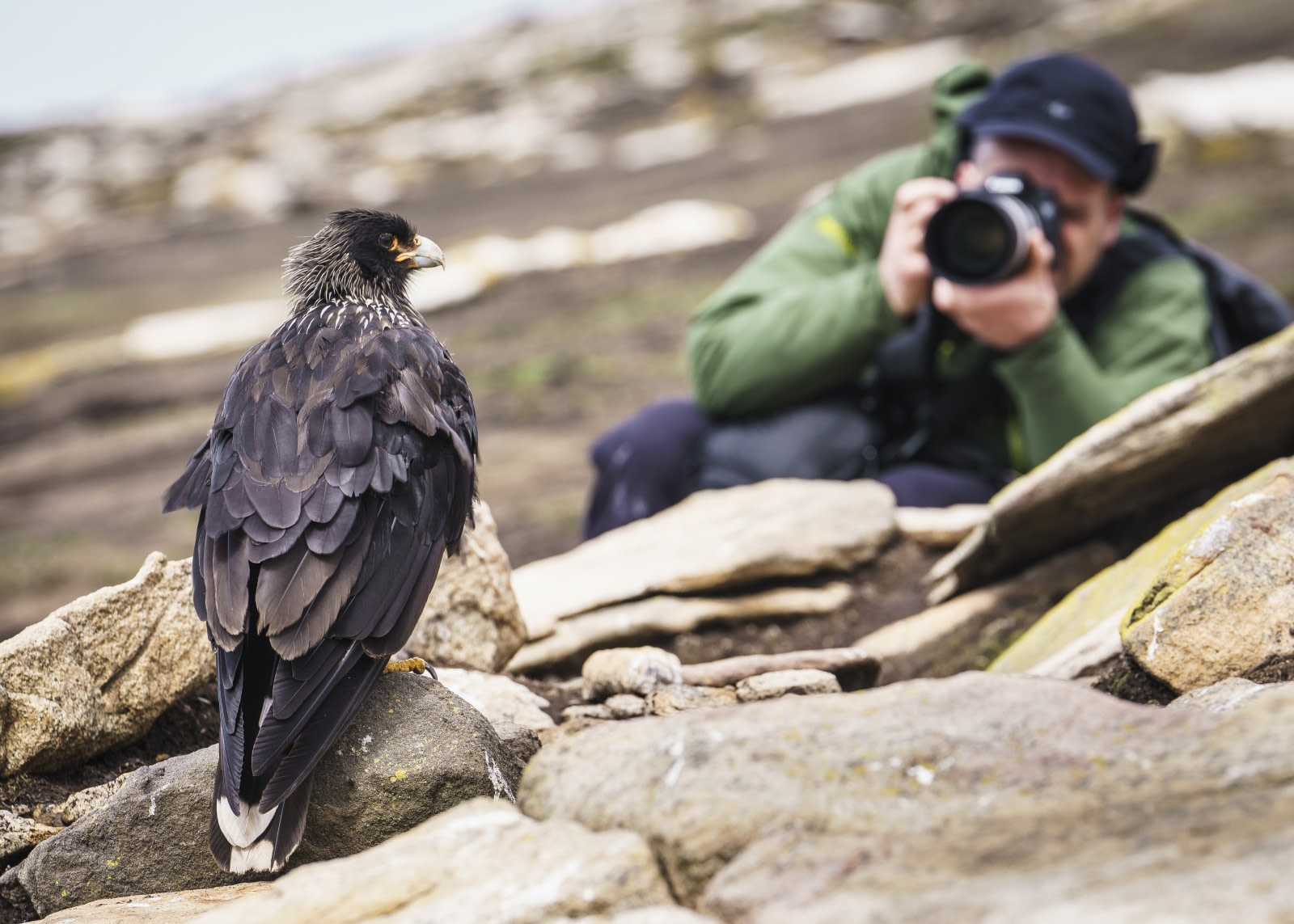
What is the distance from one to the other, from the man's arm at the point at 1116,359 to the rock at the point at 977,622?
53 centimetres

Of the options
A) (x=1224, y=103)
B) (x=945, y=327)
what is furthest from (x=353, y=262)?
(x=1224, y=103)

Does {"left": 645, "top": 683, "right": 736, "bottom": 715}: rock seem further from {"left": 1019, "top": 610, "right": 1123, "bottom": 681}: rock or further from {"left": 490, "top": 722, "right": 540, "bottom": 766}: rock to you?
{"left": 1019, "top": 610, "right": 1123, "bottom": 681}: rock

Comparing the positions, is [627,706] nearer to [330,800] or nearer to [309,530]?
[330,800]

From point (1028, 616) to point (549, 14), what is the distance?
3129 inches

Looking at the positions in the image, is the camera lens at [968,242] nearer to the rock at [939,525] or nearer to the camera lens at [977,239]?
the camera lens at [977,239]

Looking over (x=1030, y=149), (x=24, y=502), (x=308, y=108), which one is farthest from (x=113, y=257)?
(x=308, y=108)

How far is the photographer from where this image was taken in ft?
14.7

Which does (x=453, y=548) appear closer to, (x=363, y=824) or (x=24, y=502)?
(x=363, y=824)

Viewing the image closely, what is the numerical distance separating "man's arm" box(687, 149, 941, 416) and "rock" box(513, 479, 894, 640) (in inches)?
18.1

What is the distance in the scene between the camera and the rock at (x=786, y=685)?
3006 mm

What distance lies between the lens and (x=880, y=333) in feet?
15.8

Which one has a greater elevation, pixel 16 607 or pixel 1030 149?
pixel 1030 149

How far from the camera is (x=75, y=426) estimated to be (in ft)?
46.7

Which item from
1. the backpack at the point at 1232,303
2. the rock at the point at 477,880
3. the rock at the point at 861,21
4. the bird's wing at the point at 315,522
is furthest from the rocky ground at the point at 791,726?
the rock at the point at 861,21
